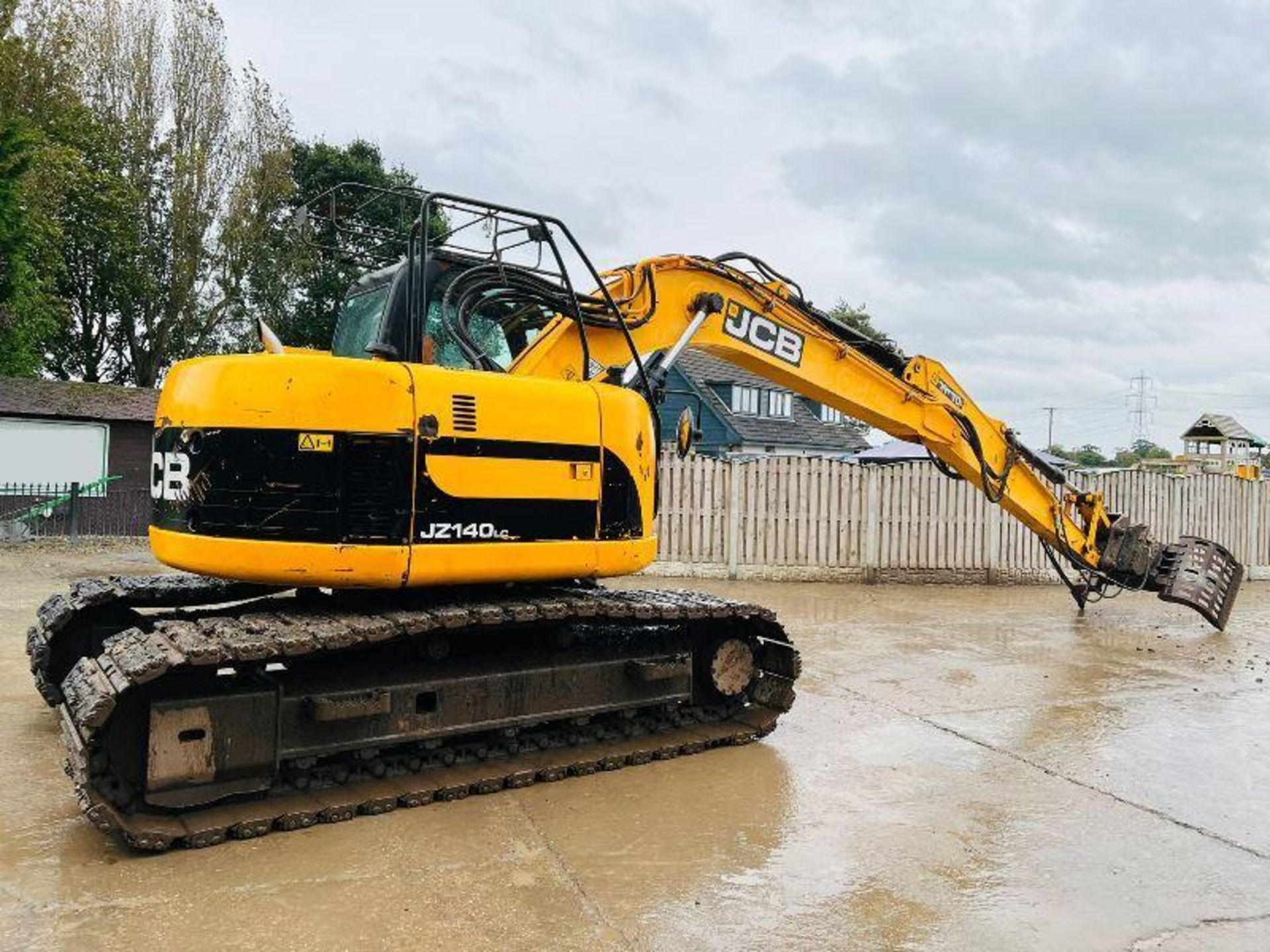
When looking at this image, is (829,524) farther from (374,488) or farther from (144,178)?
(144,178)

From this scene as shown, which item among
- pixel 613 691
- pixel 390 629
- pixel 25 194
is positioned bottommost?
pixel 613 691

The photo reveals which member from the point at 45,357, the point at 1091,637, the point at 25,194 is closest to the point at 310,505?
the point at 1091,637

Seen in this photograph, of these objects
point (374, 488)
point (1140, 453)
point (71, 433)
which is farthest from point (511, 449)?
point (1140, 453)

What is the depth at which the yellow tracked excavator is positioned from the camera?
14.0 ft

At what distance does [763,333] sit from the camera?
7.52 m

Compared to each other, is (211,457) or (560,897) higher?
(211,457)

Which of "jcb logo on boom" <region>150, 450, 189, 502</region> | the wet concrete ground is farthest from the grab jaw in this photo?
"jcb logo on boom" <region>150, 450, 189, 502</region>

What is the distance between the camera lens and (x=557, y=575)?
5.20 meters

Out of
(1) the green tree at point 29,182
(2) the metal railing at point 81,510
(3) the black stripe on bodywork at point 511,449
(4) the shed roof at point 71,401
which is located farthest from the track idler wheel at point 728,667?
(1) the green tree at point 29,182

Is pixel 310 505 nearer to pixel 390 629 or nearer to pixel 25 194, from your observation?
pixel 390 629

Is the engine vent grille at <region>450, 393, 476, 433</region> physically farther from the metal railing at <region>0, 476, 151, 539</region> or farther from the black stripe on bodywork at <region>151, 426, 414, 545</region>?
the metal railing at <region>0, 476, 151, 539</region>

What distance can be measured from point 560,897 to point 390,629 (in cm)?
141

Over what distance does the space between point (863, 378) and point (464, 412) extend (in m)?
4.46

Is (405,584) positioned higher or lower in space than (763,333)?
lower
